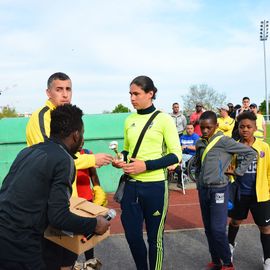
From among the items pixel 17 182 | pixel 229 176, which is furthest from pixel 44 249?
pixel 229 176

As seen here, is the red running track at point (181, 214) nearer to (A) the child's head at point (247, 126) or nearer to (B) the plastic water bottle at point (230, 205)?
(B) the plastic water bottle at point (230, 205)

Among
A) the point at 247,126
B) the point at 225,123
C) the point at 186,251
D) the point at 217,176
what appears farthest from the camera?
the point at 225,123

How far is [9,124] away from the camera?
8695 millimetres

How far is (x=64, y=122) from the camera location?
2.26 m

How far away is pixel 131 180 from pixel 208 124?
1.10 metres

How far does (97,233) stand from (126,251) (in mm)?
2809

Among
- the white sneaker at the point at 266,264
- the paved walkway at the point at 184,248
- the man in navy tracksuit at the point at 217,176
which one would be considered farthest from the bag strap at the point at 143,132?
the white sneaker at the point at 266,264

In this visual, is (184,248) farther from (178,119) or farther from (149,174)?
(178,119)

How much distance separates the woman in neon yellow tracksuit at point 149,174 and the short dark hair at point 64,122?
4.08 feet

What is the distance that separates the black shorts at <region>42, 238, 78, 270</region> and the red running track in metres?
3.29

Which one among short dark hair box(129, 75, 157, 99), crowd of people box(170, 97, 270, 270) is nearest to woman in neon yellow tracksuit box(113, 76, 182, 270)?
short dark hair box(129, 75, 157, 99)

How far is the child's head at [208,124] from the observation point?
405 cm

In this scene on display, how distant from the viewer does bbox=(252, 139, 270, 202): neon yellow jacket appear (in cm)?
414

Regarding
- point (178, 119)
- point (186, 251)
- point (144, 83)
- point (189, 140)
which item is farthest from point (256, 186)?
point (178, 119)
